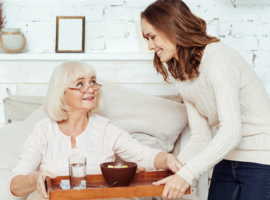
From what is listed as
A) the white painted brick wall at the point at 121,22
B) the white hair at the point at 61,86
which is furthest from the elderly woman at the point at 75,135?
the white painted brick wall at the point at 121,22

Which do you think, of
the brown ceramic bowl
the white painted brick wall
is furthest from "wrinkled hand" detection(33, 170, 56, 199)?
the white painted brick wall

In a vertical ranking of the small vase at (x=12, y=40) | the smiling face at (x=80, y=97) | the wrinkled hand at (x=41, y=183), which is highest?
the small vase at (x=12, y=40)

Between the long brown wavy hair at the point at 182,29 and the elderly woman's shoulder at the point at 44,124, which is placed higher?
the long brown wavy hair at the point at 182,29

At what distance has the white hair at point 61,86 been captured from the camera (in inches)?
53.8

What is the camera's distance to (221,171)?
1348 mm

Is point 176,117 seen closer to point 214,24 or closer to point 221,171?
point 221,171

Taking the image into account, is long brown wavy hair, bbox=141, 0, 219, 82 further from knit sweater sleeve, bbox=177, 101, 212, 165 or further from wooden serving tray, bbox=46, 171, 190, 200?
wooden serving tray, bbox=46, 171, 190, 200

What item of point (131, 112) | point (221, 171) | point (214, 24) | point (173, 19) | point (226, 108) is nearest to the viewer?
point (226, 108)

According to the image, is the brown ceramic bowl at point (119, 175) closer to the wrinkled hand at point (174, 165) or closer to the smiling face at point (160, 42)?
the wrinkled hand at point (174, 165)

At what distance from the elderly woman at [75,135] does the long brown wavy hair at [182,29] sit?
406 millimetres

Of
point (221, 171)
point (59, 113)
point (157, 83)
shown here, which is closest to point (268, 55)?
point (157, 83)

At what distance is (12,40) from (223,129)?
170 centimetres

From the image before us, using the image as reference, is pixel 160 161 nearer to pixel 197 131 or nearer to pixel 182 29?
pixel 197 131

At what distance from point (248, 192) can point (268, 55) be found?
134 centimetres
